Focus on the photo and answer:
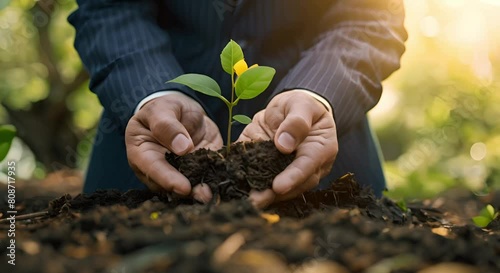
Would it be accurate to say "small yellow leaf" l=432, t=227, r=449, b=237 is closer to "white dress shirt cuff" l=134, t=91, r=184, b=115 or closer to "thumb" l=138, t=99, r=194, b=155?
"thumb" l=138, t=99, r=194, b=155

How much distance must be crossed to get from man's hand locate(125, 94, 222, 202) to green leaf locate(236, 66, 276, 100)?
203mm

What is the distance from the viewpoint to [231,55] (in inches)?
54.3

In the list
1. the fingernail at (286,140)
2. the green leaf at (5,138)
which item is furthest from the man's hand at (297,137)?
the green leaf at (5,138)

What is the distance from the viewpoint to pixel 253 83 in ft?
4.47

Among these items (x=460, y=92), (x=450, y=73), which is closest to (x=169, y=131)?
(x=460, y=92)

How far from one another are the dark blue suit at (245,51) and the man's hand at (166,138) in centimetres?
15

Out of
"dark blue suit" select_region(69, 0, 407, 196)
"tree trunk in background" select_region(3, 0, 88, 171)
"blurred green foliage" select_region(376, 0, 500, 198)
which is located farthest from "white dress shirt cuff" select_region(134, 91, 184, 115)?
"tree trunk in background" select_region(3, 0, 88, 171)

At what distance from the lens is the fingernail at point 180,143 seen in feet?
4.58

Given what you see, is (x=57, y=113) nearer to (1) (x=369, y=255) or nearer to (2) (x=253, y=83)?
(2) (x=253, y=83)

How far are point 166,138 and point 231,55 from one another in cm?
28

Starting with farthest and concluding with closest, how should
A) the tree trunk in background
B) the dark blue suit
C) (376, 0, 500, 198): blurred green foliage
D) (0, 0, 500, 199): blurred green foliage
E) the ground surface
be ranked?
the tree trunk in background < (376, 0, 500, 198): blurred green foliage < (0, 0, 500, 199): blurred green foliage < the dark blue suit < the ground surface

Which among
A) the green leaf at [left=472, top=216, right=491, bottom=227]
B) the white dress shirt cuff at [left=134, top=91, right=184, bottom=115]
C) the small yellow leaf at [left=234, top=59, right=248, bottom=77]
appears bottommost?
the green leaf at [left=472, top=216, right=491, bottom=227]

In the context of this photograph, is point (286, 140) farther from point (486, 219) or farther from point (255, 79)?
point (486, 219)

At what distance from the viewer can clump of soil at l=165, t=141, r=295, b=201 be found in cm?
134
